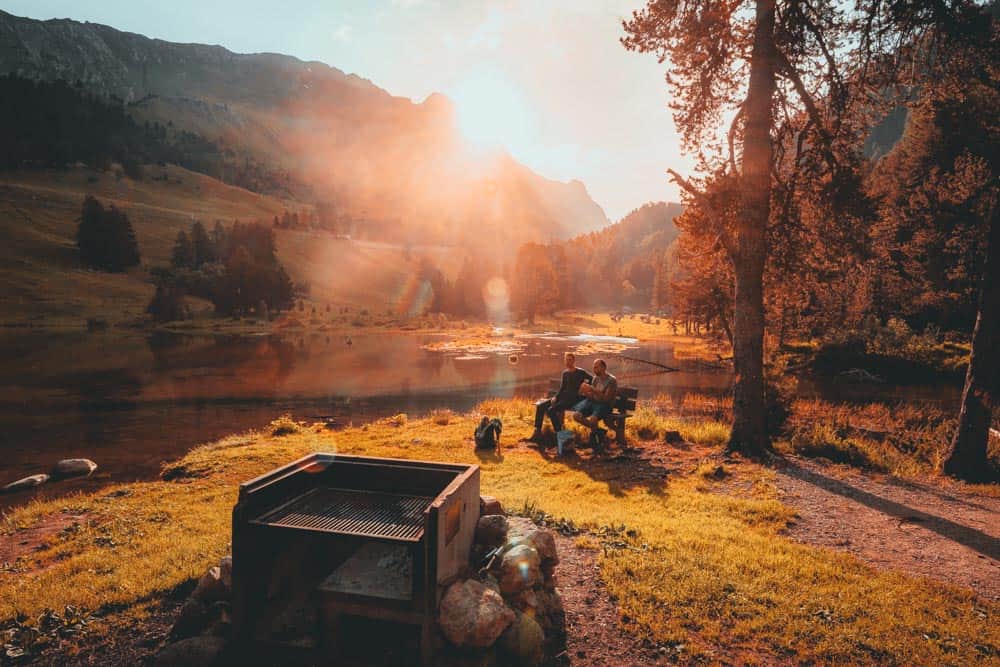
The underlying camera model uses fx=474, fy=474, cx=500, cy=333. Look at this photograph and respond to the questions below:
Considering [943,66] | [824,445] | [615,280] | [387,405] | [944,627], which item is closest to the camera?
[944,627]

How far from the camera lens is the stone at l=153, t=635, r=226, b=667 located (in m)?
A: 4.64

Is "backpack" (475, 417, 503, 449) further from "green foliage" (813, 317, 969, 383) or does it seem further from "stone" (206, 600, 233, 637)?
"green foliage" (813, 317, 969, 383)

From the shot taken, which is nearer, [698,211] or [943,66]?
[943,66]

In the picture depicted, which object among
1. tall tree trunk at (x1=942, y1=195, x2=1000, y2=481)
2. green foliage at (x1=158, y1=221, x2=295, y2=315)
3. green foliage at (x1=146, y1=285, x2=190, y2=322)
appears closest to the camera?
tall tree trunk at (x1=942, y1=195, x2=1000, y2=481)

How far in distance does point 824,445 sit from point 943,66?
364 inches

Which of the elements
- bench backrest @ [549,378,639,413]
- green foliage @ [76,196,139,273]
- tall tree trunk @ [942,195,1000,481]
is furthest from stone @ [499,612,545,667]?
green foliage @ [76,196,139,273]

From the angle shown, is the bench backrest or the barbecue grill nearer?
the barbecue grill

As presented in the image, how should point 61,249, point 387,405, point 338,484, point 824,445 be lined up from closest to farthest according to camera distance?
point 338,484, point 824,445, point 387,405, point 61,249

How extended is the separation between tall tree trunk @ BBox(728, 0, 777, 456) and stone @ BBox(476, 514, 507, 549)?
910 centimetres

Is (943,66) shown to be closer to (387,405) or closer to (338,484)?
(338,484)

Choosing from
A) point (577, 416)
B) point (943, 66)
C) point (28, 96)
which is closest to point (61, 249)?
point (28, 96)

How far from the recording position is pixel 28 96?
163500 mm

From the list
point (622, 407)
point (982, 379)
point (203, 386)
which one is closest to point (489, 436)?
point (622, 407)

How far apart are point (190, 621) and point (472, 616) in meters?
3.24
